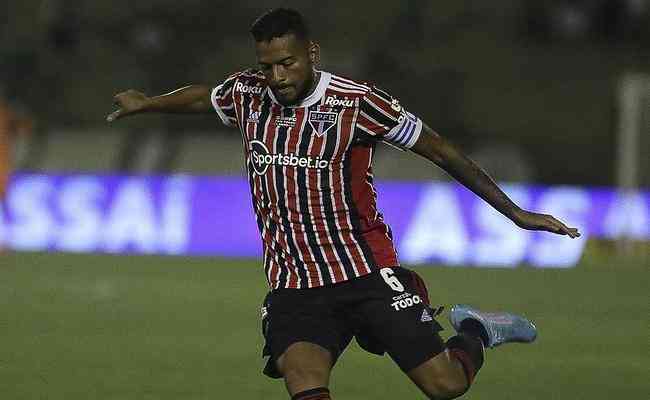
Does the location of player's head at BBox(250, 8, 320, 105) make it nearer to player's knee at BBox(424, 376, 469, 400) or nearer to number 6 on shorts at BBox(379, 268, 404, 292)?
number 6 on shorts at BBox(379, 268, 404, 292)

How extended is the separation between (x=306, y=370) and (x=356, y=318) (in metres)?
0.40

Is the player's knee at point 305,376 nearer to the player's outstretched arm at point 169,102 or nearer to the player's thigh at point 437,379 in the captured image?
the player's thigh at point 437,379

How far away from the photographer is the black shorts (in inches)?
202

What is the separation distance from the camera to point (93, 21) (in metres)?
20.6

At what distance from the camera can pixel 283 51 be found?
499cm

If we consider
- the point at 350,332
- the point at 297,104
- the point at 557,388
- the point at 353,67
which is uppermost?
the point at 353,67

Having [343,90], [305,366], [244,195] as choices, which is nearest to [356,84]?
[343,90]

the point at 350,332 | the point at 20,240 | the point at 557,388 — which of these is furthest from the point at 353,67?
the point at 350,332

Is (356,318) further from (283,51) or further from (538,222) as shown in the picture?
(283,51)

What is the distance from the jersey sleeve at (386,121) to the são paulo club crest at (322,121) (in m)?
0.10

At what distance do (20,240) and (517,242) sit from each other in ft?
18.6

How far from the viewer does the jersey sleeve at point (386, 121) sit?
17.1 feet

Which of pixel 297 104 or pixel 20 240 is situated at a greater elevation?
pixel 297 104

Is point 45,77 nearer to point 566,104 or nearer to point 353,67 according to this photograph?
point 353,67
